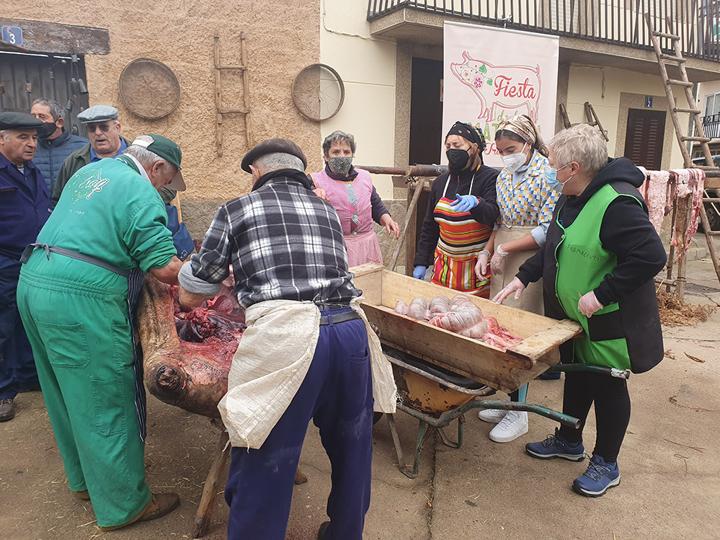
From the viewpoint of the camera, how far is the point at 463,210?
3484 millimetres

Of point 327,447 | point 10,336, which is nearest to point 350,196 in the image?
point 327,447

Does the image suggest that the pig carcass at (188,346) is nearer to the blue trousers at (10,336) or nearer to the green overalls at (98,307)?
the green overalls at (98,307)

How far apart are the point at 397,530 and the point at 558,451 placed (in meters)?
1.26

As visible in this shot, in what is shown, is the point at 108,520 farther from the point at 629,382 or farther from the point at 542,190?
the point at 629,382

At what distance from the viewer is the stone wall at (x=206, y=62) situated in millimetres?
6207

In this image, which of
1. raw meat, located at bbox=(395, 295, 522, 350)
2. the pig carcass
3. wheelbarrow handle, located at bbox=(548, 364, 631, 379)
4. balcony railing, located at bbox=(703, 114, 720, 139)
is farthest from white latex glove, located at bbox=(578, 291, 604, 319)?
balcony railing, located at bbox=(703, 114, 720, 139)

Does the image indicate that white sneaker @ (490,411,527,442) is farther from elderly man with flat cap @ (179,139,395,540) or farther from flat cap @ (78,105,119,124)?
flat cap @ (78,105,119,124)

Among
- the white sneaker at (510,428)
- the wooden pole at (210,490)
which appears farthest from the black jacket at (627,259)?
the wooden pole at (210,490)

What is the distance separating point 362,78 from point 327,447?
645cm

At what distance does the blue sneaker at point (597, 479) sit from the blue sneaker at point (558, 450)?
0.28 meters

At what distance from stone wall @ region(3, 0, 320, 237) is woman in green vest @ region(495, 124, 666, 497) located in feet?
16.5

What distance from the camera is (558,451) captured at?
3328 mm

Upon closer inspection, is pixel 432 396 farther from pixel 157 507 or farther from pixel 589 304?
pixel 157 507

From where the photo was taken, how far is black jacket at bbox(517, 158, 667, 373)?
245cm
